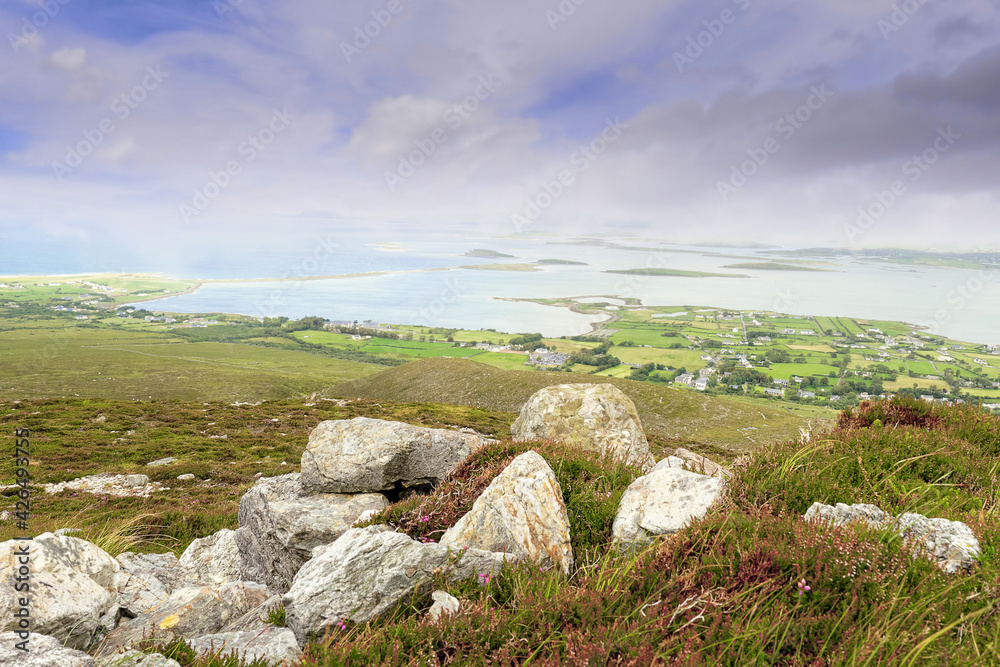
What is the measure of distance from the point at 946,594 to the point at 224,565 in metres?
11.8

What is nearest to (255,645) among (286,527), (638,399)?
(286,527)

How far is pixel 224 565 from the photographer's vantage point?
9.69 m

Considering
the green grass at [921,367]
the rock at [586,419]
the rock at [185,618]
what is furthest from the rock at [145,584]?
the green grass at [921,367]

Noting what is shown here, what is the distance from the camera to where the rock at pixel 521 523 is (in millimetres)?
5094

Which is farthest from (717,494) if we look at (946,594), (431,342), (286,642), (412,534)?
(431,342)

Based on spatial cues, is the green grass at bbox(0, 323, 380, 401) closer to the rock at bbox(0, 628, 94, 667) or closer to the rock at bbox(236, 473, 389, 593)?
the rock at bbox(236, 473, 389, 593)

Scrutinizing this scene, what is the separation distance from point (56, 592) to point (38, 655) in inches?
86.1

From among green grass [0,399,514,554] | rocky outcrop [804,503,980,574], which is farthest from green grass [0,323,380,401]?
rocky outcrop [804,503,980,574]

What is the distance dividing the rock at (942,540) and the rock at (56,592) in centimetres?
891

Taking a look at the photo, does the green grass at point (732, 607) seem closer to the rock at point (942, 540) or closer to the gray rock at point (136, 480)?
the rock at point (942, 540)

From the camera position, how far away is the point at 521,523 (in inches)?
209

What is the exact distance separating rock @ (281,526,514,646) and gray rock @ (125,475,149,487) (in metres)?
21.0

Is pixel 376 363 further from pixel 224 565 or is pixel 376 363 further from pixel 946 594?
pixel 946 594

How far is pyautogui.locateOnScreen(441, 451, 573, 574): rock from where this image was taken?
509cm
